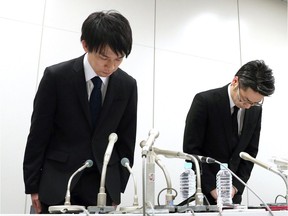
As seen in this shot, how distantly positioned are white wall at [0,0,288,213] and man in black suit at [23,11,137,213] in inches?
36.3

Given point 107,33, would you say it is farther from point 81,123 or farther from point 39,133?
point 39,133

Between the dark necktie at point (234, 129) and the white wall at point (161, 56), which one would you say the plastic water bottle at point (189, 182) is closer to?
the dark necktie at point (234, 129)

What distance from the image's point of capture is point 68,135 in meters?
1.50

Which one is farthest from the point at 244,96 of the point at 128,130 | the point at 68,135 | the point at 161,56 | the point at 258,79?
the point at 161,56

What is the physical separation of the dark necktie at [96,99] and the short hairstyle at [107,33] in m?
0.16

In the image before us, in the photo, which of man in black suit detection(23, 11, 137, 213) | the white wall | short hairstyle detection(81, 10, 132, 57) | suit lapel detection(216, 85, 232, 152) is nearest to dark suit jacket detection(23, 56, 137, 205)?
man in black suit detection(23, 11, 137, 213)

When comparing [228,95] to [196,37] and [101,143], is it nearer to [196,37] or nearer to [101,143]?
[101,143]

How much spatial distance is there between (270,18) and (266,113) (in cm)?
109

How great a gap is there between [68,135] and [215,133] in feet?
2.82

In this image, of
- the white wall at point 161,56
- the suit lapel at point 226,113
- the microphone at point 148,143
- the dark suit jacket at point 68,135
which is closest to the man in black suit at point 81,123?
the dark suit jacket at point 68,135

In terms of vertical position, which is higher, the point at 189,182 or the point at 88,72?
the point at 88,72

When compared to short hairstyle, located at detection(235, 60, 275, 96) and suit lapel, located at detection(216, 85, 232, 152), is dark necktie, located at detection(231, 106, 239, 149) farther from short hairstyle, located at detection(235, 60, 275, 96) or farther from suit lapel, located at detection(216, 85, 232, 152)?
short hairstyle, located at detection(235, 60, 275, 96)

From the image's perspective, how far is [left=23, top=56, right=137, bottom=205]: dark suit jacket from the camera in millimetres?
1425

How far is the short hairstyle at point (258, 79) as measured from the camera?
72.4 inches
